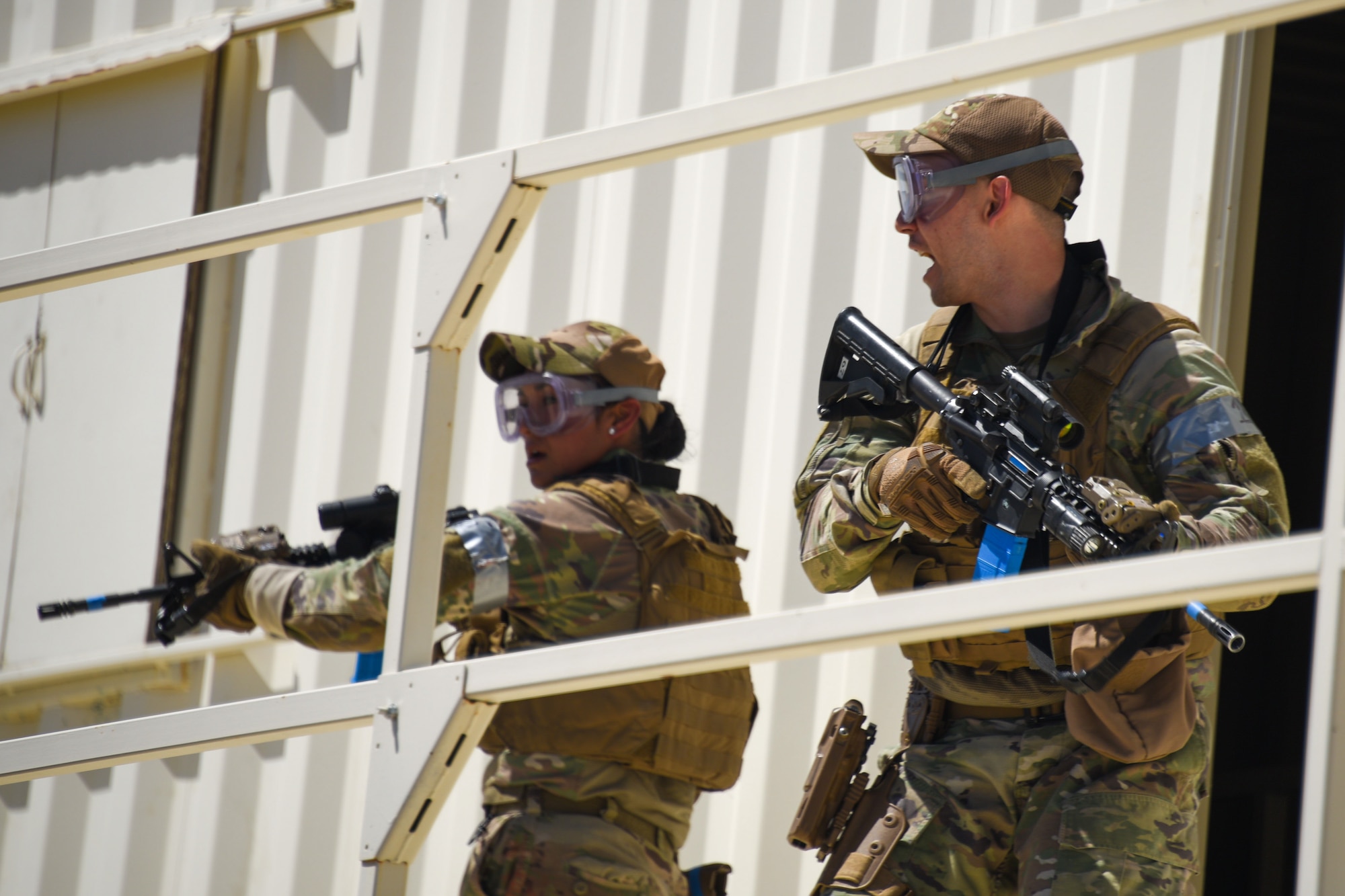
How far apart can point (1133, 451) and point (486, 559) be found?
4.47ft

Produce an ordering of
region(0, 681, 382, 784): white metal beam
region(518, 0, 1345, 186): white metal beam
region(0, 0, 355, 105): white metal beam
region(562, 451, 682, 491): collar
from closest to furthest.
→ 1. region(518, 0, 1345, 186): white metal beam
2. region(0, 681, 382, 784): white metal beam
3. region(562, 451, 682, 491): collar
4. region(0, 0, 355, 105): white metal beam

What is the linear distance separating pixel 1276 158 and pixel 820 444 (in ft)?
13.2

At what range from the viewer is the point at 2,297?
2.88 metres

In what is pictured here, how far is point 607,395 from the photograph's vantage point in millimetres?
3740

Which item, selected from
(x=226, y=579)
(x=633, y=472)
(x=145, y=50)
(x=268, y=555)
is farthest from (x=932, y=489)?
(x=145, y=50)

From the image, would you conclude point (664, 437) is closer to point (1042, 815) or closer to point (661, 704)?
point (661, 704)

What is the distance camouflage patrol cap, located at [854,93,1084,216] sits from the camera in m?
2.76

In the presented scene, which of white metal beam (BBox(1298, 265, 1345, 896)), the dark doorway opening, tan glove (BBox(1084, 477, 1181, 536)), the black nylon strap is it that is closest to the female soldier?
the black nylon strap

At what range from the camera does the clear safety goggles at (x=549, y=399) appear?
3721 millimetres

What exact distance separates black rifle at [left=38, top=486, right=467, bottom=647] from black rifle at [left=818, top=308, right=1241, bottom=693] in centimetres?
141

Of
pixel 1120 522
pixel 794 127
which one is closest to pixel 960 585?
pixel 1120 522

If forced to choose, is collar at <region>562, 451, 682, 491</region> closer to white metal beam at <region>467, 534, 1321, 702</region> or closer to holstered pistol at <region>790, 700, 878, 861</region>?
holstered pistol at <region>790, 700, 878, 861</region>

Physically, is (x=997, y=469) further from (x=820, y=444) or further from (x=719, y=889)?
(x=719, y=889)

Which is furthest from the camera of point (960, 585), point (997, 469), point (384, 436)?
point (384, 436)
